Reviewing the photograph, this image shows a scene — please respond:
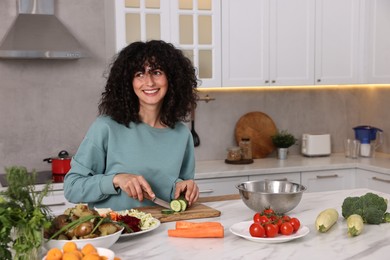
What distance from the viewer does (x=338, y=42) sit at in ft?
15.5

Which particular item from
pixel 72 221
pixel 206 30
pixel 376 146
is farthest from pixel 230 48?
pixel 72 221

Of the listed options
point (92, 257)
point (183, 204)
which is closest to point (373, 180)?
point (183, 204)

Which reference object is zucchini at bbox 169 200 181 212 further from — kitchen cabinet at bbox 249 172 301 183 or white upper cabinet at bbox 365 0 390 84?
white upper cabinet at bbox 365 0 390 84

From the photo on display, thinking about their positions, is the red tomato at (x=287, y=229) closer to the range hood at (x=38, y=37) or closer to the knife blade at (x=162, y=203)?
the knife blade at (x=162, y=203)

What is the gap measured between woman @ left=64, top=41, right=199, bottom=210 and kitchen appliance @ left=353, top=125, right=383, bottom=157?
2553 millimetres

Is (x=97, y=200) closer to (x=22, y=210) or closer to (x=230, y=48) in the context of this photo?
(x=22, y=210)

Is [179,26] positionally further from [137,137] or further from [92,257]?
[92,257]

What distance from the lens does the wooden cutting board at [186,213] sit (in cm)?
236

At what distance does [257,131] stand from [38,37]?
6.38ft

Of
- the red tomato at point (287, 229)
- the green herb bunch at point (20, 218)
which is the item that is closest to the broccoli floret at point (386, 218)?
the red tomato at point (287, 229)

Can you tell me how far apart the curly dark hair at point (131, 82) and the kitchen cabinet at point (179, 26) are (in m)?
1.41

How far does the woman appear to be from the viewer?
253 centimetres

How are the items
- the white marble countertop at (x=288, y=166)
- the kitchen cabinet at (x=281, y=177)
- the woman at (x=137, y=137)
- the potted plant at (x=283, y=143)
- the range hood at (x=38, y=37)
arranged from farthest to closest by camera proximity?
the potted plant at (x=283, y=143), the kitchen cabinet at (x=281, y=177), the white marble countertop at (x=288, y=166), the range hood at (x=38, y=37), the woman at (x=137, y=137)

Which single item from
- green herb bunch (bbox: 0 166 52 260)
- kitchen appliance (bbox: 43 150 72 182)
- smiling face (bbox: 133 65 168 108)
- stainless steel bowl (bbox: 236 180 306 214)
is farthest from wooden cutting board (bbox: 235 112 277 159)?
green herb bunch (bbox: 0 166 52 260)
